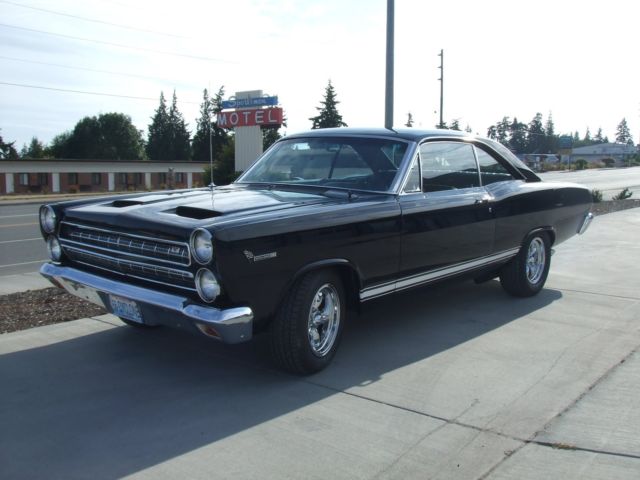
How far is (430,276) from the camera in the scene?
536cm

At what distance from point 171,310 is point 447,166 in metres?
3.00

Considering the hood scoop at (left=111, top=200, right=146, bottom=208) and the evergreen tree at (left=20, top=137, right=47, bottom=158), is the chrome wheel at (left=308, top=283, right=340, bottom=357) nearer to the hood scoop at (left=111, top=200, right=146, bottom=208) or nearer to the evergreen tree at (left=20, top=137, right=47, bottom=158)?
the hood scoop at (left=111, top=200, right=146, bottom=208)

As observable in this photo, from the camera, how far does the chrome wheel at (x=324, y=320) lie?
4.39 meters

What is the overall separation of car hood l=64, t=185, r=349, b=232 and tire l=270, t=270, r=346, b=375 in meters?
0.55

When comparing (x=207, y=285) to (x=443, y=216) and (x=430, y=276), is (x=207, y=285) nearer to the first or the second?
(x=430, y=276)

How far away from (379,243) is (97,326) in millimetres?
2674

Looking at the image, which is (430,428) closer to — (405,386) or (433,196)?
(405,386)

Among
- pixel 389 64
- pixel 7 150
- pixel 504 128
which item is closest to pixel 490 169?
pixel 389 64

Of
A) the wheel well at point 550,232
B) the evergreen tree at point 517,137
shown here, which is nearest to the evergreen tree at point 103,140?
the evergreen tree at point 517,137

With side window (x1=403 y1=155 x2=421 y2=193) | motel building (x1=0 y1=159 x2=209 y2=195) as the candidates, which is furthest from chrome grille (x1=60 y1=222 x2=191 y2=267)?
motel building (x1=0 y1=159 x2=209 y2=195)

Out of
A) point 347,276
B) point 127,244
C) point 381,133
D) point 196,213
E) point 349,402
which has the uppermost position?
point 381,133

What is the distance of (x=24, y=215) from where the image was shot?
21.6 metres

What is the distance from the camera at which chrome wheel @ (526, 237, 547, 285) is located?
6852mm

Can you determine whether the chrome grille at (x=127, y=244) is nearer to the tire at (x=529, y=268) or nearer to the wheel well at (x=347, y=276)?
the wheel well at (x=347, y=276)
